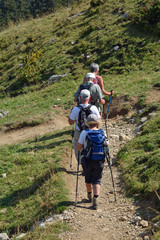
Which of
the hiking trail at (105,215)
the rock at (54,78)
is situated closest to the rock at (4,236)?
the hiking trail at (105,215)

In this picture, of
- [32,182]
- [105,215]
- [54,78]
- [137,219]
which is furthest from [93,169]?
[54,78]

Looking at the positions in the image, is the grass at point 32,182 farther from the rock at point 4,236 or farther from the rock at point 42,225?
the rock at point 4,236

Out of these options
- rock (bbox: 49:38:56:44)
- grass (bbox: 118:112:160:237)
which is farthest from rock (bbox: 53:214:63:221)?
rock (bbox: 49:38:56:44)

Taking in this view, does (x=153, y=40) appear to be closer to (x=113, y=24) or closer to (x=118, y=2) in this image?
(x=113, y=24)

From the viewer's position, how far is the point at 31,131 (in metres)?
12.8

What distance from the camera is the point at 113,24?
19.7 metres

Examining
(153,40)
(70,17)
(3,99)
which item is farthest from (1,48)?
(153,40)

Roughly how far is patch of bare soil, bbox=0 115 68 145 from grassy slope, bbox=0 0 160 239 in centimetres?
34

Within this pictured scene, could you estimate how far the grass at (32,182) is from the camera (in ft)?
22.2

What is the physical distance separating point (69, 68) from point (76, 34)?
4.18 meters

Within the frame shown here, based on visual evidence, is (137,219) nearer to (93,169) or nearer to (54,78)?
(93,169)

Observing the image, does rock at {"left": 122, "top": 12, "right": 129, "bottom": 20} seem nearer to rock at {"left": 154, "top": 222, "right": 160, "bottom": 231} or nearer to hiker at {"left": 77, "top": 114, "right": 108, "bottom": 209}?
hiker at {"left": 77, "top": 114, "right": 108, "bottom": 209}

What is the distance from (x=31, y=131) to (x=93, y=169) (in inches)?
278

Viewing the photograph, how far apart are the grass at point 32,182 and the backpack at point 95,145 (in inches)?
53.1
